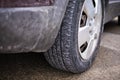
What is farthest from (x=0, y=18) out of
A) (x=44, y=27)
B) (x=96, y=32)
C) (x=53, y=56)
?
(x=96, y=32)

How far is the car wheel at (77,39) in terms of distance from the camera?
1847 mm

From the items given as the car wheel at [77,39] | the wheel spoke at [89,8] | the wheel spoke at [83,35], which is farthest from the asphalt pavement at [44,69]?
the wheel spoke at [89,8]

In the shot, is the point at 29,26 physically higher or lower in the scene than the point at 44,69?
higher

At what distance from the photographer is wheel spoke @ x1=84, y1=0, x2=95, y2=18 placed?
2.15 meters

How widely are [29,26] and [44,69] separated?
2.80 ft

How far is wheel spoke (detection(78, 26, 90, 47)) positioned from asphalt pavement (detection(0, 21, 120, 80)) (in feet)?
0.98

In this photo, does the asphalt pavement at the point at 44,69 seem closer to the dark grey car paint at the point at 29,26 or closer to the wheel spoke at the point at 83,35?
the wheel spoke at the point at 83,35

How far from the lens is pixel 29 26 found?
1.52m

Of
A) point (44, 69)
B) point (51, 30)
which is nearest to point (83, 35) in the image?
point (44, 69)

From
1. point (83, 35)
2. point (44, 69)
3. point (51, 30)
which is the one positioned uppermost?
point (51, 30)

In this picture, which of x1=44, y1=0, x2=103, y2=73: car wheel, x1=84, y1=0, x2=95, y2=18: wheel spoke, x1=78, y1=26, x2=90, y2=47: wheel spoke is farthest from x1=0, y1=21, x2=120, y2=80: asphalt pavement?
x1=84, y1=0, x2=95, y2=18: wheel spoke

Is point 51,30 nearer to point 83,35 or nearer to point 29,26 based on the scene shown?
point 29,26

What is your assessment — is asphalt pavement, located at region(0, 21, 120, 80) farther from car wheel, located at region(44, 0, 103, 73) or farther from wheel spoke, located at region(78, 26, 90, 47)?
wheel spoke, located at region(78, 26, 90, 47)

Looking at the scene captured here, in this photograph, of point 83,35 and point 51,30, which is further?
point 83,35
